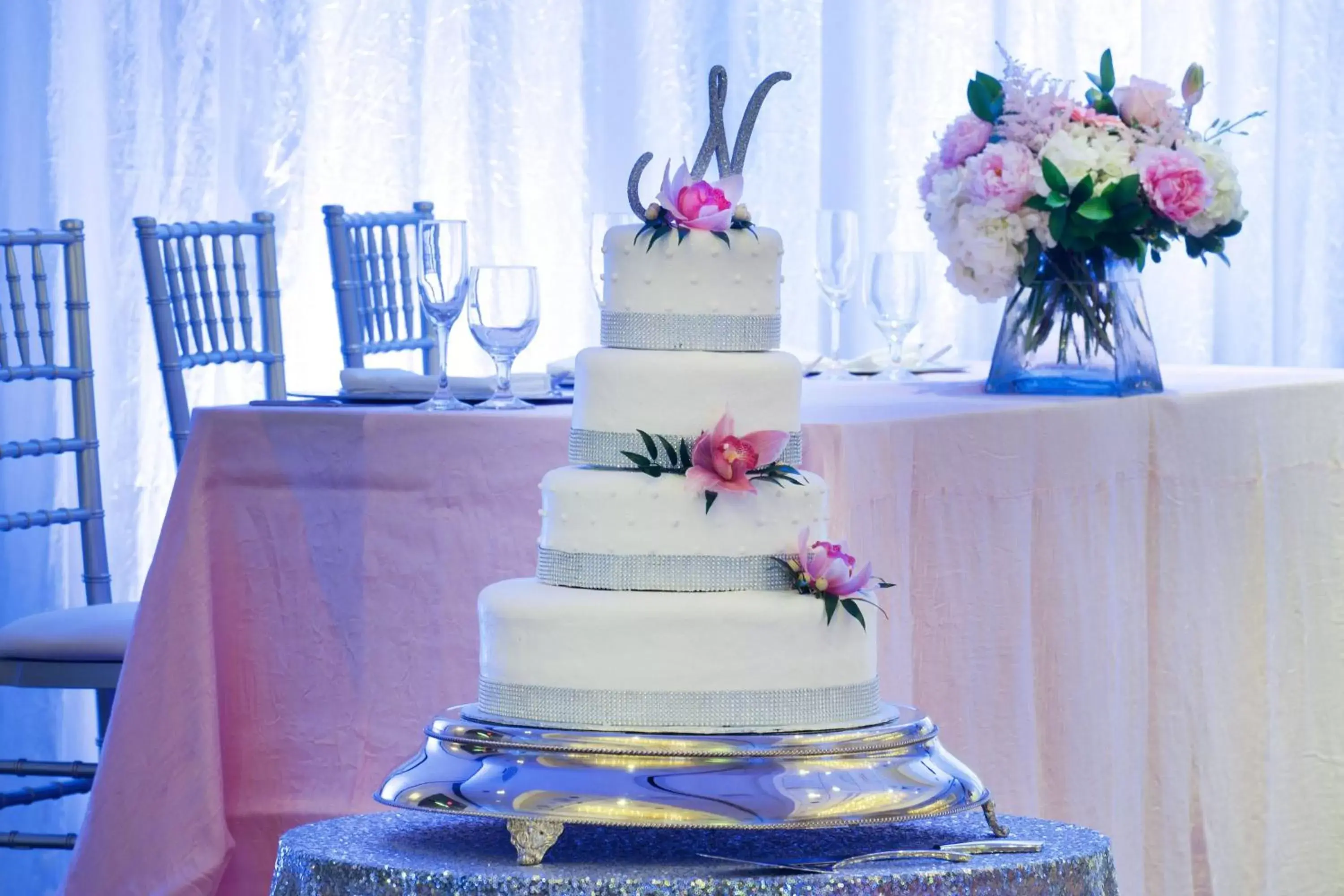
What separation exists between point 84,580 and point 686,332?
160cm

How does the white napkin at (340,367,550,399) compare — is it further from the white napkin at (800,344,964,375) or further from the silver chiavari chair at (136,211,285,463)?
the silver chiavari chair at (136,211,285,463)

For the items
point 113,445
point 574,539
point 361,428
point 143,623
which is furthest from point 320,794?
point 113,445

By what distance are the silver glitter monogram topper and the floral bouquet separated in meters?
0.75

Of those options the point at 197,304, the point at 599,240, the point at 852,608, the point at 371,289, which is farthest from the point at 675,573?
the point at 371,289

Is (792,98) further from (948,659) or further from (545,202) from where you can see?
(948,659)

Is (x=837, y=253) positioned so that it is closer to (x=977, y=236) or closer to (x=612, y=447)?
(x=977, y=236)

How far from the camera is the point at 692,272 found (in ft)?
4.74

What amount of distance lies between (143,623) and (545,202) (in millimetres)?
2134

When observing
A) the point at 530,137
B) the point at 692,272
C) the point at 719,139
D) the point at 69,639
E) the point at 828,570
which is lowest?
the point at 69,639

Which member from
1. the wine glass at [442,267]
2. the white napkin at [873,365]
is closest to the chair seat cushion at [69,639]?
the wine glass at [442,267]

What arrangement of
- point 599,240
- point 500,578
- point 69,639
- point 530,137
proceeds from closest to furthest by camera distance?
point 500,578
point 599,240
point 69,639
point 530,137

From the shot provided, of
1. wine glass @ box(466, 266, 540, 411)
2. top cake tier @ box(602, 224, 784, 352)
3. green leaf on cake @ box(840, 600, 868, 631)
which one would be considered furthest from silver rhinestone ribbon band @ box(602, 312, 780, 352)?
wine glass @ box(466, 266, 540, 411)

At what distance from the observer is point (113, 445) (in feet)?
12.0

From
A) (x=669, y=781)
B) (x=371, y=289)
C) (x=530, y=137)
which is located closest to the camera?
(x=669, y=781)
